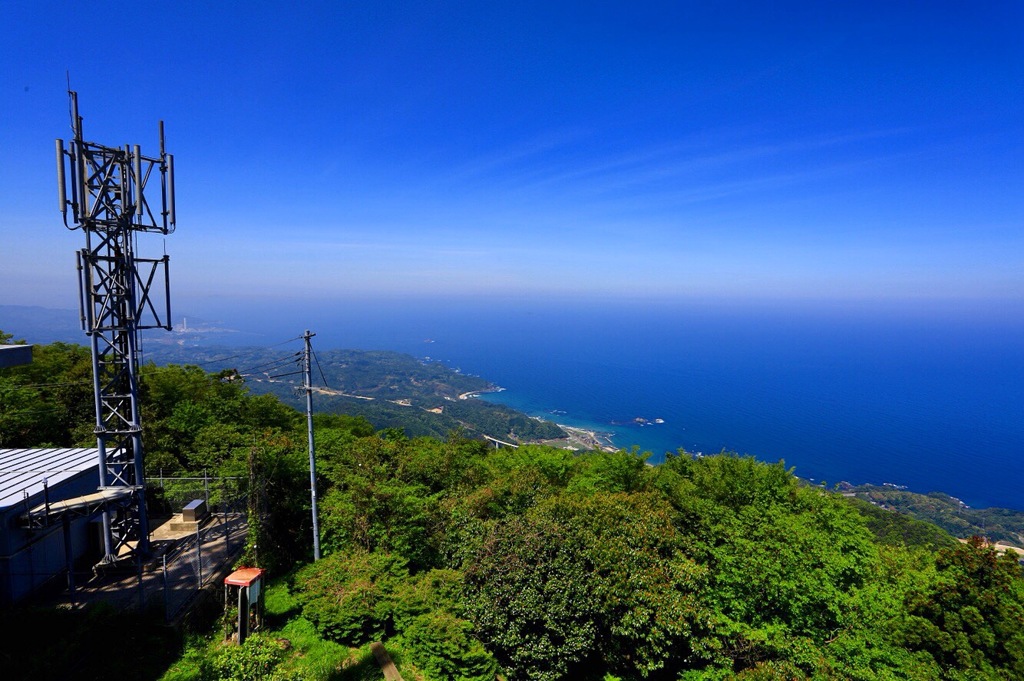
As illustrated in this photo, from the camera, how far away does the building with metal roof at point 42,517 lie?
923 cm

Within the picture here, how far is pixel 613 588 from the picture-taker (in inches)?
372

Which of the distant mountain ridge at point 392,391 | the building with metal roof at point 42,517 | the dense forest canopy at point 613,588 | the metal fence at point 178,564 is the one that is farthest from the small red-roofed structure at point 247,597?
the distant mountain ridge at point 392,391

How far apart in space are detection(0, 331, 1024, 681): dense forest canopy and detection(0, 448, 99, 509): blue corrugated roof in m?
3.77

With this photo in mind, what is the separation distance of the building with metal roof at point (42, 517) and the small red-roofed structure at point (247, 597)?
3.67 meters

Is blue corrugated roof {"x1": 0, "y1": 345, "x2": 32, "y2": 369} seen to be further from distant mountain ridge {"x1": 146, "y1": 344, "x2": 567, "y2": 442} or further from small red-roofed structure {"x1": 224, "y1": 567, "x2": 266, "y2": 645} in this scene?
distant mountain ridge {"x1": 146, "y1": 344, "x2": 567, "y2": 442}

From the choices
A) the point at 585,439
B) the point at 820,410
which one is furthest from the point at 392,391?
the point at 820,410

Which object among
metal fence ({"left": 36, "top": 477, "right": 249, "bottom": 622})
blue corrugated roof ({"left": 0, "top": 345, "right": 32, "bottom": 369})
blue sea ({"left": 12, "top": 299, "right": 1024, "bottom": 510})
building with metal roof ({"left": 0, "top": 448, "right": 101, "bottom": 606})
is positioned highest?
blue corrugated roof ({"left": 0, "top": 345, "right": 32, "bottom": 369})

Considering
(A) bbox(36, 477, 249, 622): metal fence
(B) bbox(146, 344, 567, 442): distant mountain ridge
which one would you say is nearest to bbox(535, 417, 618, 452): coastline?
(B) bbox(146, 344, 567, 442): distant mountain ridge

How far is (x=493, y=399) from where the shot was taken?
128 metres

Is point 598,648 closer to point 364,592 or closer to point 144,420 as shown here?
point 364,592

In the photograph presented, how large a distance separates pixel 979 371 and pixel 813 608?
22616cm

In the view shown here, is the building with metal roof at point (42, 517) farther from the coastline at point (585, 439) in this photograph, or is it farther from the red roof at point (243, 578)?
the coastline at point (585, 439)

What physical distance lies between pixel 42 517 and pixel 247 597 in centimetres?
452

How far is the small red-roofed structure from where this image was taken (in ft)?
30.9
